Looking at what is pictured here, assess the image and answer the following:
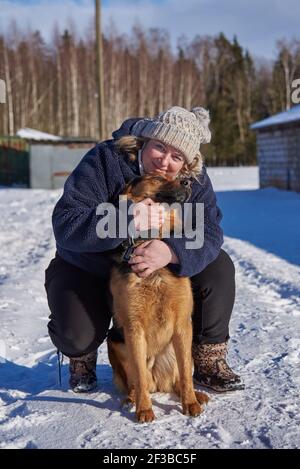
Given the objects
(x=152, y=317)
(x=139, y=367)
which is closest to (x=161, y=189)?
(x=152, y=317)

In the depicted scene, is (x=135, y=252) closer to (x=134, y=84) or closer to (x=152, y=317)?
(x=152, y=317)

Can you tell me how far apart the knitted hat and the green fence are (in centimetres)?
1616

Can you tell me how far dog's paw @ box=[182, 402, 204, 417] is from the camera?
2262 mm

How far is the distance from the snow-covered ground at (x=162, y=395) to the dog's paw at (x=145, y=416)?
0.10ft

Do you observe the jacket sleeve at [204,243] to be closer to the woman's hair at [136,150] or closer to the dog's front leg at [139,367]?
the woman's hair at [136,150]

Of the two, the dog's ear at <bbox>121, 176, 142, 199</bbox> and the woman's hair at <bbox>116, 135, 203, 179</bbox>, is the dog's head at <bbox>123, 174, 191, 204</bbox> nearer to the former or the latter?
the dog's ear at <bbox>121, 176, 142, 199</bbox>

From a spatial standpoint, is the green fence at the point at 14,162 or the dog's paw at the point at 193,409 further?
the green fence at the point at 14,162

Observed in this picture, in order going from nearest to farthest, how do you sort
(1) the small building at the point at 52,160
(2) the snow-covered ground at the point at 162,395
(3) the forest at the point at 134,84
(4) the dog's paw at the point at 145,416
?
(2) the snow-covered ground at the point at 162,395 → (4) the dog's paw at the point at 145,416 → (1) the small building at the point at 52,160 → (3) the forest at the point at 134,84

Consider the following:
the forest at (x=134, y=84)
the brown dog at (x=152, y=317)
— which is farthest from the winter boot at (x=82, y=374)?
the forest at (x=134, y=84)

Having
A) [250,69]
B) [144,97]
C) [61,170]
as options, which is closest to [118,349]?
[61,170]

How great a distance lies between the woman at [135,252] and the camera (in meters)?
2.34

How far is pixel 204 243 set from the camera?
2.45 meters

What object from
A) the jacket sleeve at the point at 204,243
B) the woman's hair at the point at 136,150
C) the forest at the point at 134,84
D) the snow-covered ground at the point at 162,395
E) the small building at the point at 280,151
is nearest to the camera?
the snow-covered ground at the point at 162,395

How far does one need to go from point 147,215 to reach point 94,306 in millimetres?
527
